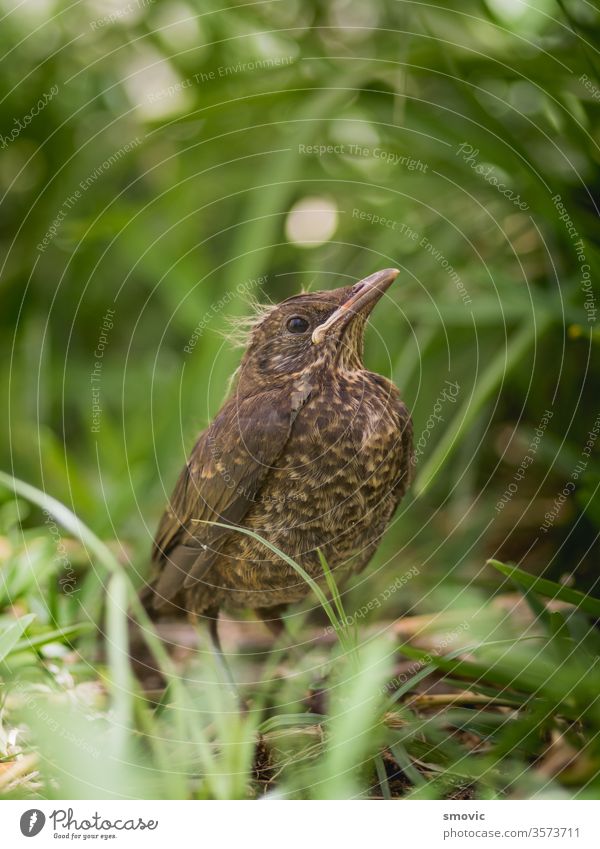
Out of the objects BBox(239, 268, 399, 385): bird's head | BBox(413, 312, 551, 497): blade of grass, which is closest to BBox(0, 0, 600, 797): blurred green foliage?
BBox(413, 312, 551, 497): blade of grass

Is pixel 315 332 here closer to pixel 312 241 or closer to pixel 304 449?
pixel 304 449

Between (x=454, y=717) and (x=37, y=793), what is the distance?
384 millimetres

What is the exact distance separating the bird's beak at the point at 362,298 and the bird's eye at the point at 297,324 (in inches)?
0.8

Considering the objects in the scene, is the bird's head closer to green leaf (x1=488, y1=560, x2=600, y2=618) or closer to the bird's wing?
the bird's wing

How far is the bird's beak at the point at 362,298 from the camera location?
0.68 meters

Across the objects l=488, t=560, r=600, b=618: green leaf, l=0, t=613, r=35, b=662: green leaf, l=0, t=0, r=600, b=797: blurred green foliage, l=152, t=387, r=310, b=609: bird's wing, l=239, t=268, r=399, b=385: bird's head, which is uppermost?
l=0, t=0, r=600, b=797: blurred green foliage

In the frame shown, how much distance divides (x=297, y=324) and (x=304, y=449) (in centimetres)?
11

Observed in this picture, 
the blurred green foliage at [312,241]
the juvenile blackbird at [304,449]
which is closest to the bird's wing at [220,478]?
the juvenile blackbird at [304,449]

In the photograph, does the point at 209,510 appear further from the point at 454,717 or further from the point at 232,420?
the point at 454,717

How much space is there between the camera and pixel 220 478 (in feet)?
2.43

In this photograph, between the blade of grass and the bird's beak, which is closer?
the bird's beak

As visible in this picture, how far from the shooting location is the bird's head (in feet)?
2.26

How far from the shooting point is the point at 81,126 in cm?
146

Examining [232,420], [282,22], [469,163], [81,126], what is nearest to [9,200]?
[81,126]
